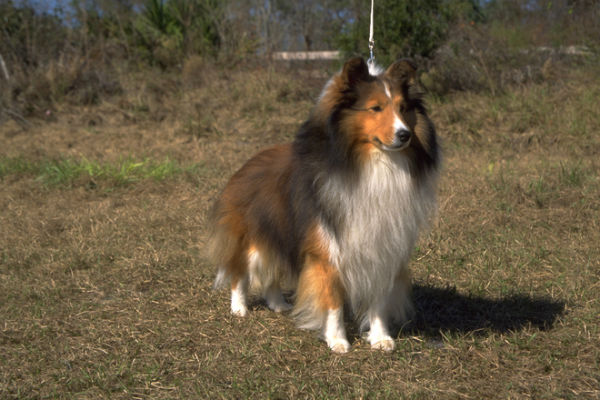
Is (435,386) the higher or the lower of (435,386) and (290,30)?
the lower

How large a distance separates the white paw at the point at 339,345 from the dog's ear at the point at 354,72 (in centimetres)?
155

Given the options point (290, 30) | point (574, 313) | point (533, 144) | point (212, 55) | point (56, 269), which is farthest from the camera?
point (290, 30)

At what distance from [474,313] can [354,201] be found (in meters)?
1.52

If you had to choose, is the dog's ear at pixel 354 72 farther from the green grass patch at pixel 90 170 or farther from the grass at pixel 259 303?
the green grass patch at pixel 90 170

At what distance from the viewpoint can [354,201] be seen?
3418 millimetres

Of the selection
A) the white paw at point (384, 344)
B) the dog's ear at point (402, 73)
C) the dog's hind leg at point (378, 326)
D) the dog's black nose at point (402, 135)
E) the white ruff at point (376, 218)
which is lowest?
the white paw at point (384, 344)

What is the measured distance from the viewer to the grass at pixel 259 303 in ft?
11.2

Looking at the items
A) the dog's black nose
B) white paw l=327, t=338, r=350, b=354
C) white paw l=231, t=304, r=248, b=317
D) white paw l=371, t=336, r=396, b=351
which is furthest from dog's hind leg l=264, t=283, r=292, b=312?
the dog's black nose

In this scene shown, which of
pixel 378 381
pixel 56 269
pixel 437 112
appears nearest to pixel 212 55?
pixel 437 112

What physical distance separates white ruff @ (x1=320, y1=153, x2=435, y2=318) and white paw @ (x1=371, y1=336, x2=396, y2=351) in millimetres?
342

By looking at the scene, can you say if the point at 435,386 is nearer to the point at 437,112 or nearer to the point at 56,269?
the point at 56,269

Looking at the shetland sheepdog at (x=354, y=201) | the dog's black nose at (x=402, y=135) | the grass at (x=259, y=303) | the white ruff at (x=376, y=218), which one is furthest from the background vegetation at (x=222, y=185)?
the dog's black nose at (x=402, y=135)

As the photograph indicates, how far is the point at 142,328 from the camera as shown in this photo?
4.12m

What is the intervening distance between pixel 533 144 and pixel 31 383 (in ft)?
25.5
